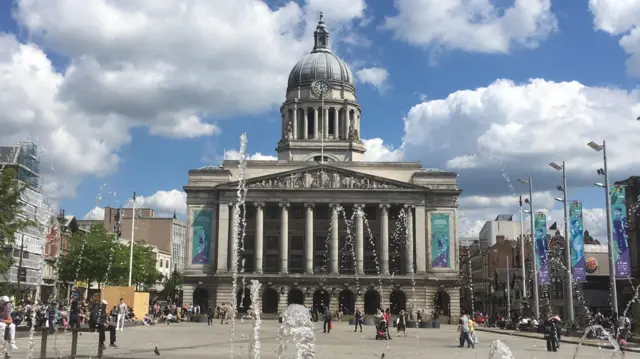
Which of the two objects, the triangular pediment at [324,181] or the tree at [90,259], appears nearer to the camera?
the tree at [90,259]

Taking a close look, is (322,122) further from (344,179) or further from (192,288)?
(192,288)

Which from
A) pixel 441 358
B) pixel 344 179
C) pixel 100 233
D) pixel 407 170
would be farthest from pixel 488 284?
pixel 441 358

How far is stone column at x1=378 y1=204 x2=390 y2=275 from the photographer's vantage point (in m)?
93.9

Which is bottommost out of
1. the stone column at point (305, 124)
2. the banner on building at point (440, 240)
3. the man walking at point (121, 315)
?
the man walking at point (121, 315)

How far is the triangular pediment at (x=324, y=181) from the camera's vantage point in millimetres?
96312

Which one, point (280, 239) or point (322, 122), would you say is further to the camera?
point (322, 122)

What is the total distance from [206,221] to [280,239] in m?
10.5

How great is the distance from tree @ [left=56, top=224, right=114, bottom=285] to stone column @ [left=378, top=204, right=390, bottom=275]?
3468cm

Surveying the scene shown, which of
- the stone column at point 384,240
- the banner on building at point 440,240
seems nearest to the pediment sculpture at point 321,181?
the stone column at point 384,240

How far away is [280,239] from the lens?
97.2 metres

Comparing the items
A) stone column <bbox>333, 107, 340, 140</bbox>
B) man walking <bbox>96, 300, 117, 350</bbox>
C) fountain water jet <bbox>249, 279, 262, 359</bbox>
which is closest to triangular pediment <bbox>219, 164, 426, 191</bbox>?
stone column <bbox>333, 107, 340, 140</bbox>

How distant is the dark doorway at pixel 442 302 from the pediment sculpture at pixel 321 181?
15656 mm

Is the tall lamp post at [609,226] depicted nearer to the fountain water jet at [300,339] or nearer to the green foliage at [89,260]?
the fountain water jet at [300,339]

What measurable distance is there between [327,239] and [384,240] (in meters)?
8.77
